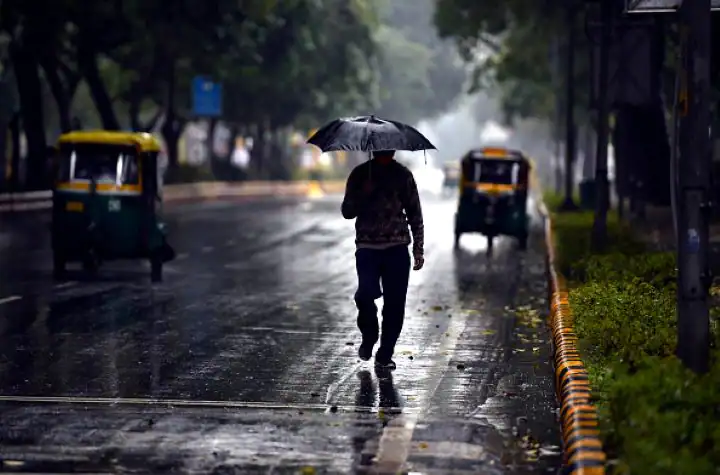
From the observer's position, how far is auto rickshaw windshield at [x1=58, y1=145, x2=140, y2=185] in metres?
21.4

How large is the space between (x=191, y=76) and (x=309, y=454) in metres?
48.6

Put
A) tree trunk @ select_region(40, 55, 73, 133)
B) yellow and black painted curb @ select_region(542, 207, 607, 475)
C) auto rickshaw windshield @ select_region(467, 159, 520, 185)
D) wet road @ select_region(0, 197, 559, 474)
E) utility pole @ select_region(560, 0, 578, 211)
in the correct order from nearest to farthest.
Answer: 1. yellow and black painted curb @ select_region(542, 207, 607, 475)
2. wet road @ select_region(0, 197, 559, 474)
3. auto rickshaw windshield @ select_region(467, 159, 520, 185)
4. utility pole @ select_region(560, 0, 578, 211)
5. tree trunk @ select_region(40, 55, 73, 133)

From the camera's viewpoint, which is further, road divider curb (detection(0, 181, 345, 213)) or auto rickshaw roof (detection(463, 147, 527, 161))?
road divider curb (detection(0, 181, 345, 213))

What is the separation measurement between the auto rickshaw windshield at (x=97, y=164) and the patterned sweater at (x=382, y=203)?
29.1ft

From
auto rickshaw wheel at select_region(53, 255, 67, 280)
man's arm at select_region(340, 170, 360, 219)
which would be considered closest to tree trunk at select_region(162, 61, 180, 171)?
auto rickshaw wheel at select_region(53, 255, 67, 280)

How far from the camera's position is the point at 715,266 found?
2314cm

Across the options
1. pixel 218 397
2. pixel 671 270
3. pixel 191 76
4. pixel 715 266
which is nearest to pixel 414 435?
pixel 218 397

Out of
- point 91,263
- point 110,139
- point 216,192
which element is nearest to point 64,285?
point 91,263

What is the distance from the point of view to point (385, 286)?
13.1 m

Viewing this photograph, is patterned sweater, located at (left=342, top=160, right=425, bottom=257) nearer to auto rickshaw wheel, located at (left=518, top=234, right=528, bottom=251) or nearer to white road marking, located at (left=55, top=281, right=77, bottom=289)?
white road marking, located at (left=55, top=281, right=77, bottom=289)

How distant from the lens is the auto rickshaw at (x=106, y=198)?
21.3 m

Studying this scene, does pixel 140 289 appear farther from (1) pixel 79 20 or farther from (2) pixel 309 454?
(1) pixel 79 20

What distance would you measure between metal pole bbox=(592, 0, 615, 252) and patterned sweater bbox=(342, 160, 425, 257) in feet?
32.0

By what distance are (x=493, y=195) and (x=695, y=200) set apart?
2124 centimetres
